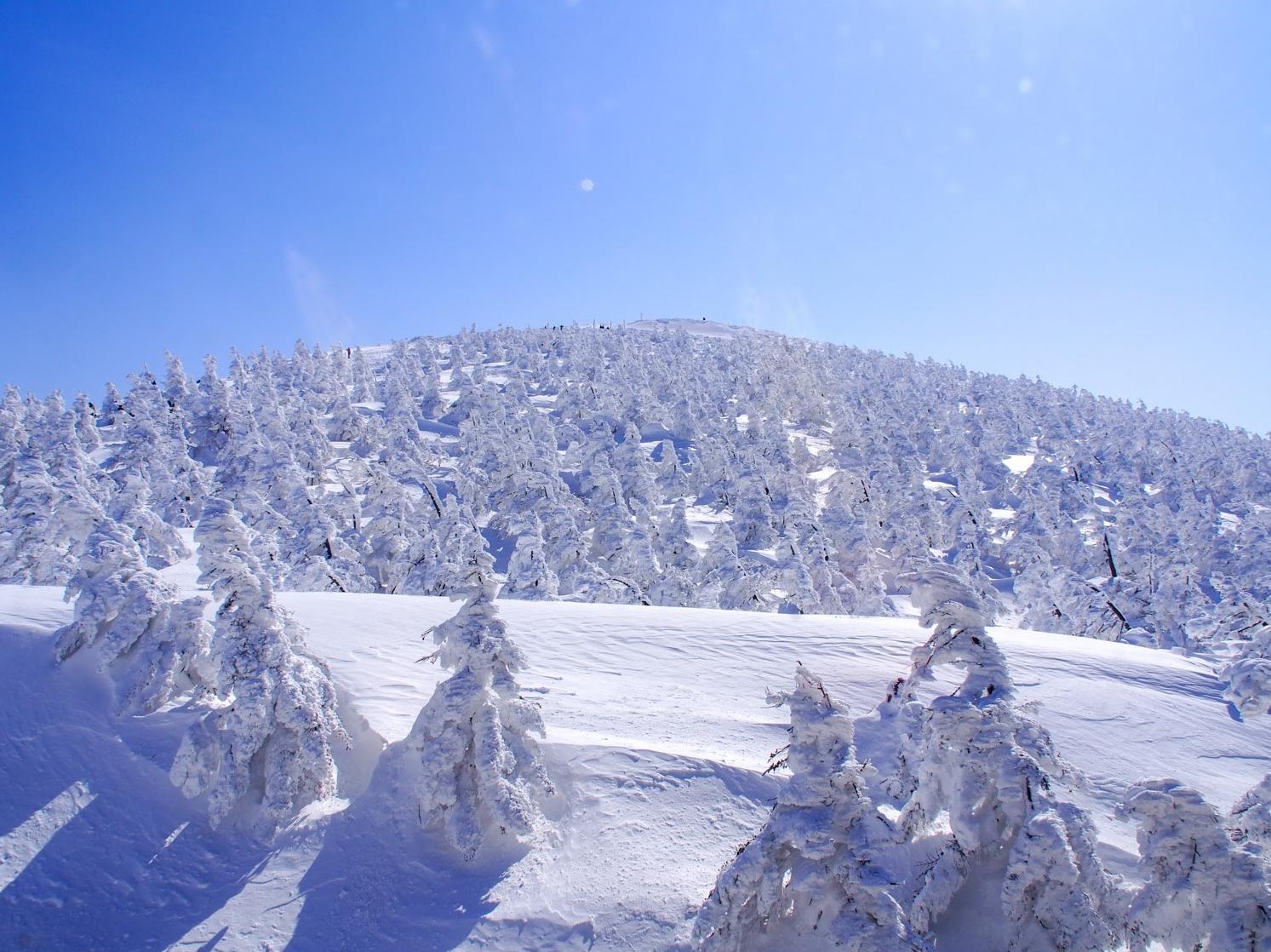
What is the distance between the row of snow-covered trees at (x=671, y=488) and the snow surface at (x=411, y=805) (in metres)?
2.89

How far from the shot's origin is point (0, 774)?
9.49 meters

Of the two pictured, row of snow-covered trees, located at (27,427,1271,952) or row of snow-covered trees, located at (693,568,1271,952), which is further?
row of snow-covered trees, located at (27,427,1271,952)

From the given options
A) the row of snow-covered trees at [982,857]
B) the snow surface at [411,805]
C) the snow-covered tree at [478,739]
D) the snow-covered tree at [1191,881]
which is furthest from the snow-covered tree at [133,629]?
the snow-covered tree at [1191,881]

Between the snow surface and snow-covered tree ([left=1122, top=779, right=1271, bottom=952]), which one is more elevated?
snow-covered tree ([left=1122, top=779, right=1271, bottom=952])

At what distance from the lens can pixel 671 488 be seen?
64.1 meters

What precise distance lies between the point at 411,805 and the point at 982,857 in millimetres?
8001

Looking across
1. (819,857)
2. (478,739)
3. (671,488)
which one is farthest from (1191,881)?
(671,488)

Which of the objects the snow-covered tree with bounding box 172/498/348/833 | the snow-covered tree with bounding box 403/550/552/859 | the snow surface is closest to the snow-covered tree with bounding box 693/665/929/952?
the snow surface

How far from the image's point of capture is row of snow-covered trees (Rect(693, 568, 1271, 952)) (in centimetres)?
686

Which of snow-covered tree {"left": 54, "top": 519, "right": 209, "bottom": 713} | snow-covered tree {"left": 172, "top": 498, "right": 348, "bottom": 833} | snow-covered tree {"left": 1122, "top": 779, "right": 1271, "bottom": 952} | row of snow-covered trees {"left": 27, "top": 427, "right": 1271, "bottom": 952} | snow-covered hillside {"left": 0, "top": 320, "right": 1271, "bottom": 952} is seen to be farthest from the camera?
snow-covered tree {"left": 54, "top": 519, "right": 209, "bottom": 713}

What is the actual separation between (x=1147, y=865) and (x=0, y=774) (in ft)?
49.0

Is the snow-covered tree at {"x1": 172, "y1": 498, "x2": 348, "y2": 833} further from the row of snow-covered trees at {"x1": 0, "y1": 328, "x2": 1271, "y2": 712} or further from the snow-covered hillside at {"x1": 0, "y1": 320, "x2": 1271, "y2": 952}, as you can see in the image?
the row of snow-covered trees at {"x1": 0, "y1": 328, "x2": 1271, "y2": 712}

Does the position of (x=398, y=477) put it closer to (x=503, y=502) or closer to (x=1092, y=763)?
(x=503, y=502)

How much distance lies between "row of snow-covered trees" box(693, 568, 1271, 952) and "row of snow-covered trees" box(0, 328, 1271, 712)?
268 cm
